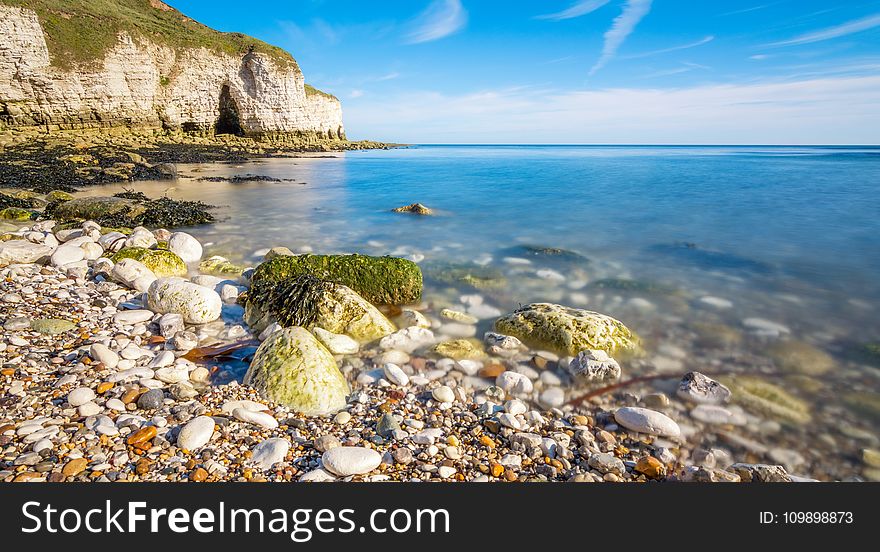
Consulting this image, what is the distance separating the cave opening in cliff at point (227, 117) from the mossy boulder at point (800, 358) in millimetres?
55374

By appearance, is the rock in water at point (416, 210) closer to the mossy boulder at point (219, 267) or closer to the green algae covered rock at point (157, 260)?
the mossy boulder at point (219, 267)

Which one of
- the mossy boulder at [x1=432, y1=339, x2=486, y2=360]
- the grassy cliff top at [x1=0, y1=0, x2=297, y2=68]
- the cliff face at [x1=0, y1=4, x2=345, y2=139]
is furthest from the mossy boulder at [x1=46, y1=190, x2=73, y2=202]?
the grassy cliff top at [x1=0, y1=0, x2=297, y2=68]

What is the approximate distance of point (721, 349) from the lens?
14.3 feet

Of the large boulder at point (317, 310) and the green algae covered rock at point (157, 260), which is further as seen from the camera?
the green algae covered rock at point (157, 260)

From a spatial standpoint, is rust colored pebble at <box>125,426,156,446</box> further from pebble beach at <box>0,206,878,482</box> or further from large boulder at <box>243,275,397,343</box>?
large boulder at <box>243,275,397,343</box>

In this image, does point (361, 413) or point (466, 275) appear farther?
point (466, 275)

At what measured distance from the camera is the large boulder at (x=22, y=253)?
5555 millimetres

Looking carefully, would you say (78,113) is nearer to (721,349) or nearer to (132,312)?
(132,312)

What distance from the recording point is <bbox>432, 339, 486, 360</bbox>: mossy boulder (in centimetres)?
398

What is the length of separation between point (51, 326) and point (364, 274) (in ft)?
10.4

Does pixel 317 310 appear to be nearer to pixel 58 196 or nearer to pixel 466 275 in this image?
pixel 466 275

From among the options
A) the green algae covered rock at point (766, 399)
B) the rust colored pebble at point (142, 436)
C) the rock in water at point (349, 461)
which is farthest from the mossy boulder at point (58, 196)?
the green algae covered rock at point (766, 399)

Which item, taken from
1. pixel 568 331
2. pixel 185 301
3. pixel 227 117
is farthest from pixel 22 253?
pixel 227 117

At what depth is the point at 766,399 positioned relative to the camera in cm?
345
